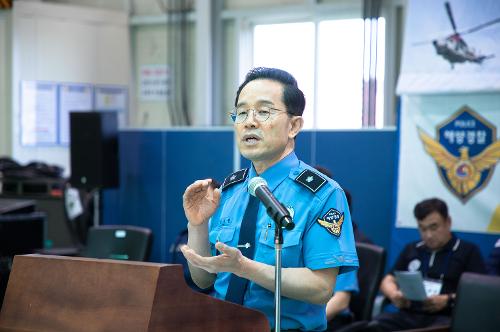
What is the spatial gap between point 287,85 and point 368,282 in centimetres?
192

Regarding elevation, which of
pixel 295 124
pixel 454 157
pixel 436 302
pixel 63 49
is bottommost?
pixel 436 302

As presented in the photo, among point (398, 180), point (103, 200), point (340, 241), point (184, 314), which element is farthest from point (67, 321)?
point (103, 200)

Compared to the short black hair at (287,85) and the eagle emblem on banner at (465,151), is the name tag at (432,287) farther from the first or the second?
the short black hair at (287,85)

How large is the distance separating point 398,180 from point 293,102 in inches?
120

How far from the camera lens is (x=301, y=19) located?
25.7ft

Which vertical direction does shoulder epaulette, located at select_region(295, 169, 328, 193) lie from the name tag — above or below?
above

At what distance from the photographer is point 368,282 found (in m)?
3.85

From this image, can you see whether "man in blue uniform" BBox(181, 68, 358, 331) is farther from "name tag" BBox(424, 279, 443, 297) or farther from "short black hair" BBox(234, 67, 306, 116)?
"name tag" BBox(424, 279, 443, 297)

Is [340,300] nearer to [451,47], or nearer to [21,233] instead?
[21,233]

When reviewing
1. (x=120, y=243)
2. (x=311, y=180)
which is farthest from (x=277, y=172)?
(x=120, y=243)

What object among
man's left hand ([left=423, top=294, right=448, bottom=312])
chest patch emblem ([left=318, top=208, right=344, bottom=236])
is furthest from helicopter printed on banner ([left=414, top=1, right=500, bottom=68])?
chest patch emblem ([left=318, top=208, right=344, bottom=236])

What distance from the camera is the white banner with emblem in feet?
15.9

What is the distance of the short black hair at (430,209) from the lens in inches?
176

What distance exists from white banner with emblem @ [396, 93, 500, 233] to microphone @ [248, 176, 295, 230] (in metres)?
3.25
